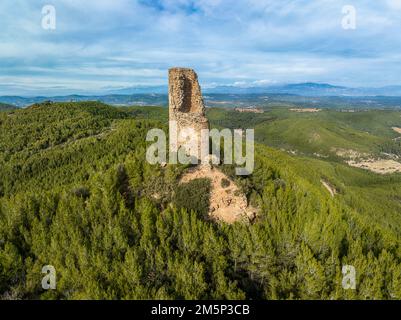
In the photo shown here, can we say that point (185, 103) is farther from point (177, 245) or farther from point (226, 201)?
point (177, 245)

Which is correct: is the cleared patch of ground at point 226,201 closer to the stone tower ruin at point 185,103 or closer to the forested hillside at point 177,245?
the forested hillside at point 177,245

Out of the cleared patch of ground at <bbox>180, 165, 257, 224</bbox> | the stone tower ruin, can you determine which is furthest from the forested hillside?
the stone tower ruin

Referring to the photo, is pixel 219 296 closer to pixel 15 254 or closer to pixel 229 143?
pixel 15 254

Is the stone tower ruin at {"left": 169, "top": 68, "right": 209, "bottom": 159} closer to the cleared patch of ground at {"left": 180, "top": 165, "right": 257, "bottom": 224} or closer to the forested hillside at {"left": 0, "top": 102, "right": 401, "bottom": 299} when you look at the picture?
the cleared patch of ground at {"left": 180, "top": 165, "right": 257, "bottom": 224}

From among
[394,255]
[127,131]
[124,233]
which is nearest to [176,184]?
[124,233]

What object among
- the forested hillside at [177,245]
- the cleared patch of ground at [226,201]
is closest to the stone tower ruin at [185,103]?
the cleared patch of ground at [226,201]

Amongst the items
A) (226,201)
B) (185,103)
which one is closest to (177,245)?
(226,201)
